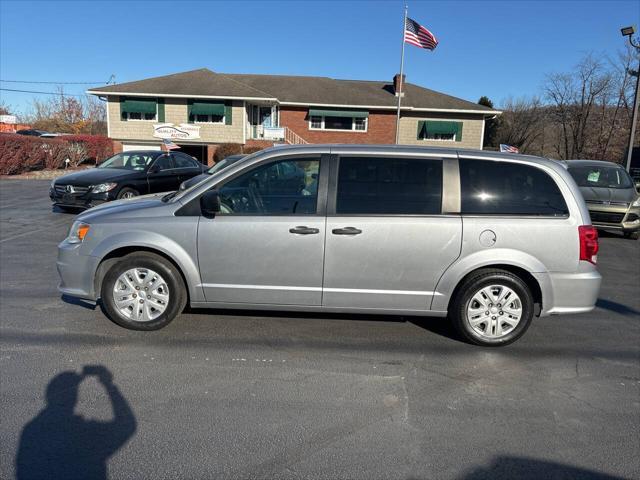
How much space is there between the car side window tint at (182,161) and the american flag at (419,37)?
42.5ft

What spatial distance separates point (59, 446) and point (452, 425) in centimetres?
248

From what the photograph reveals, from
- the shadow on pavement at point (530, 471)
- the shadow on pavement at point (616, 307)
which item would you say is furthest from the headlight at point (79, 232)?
the shadow on pavement at point (616, 307)

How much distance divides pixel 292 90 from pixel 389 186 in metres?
28.7

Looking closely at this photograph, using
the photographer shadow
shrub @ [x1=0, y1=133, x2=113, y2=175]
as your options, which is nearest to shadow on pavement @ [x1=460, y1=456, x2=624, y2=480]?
the photographer shadow

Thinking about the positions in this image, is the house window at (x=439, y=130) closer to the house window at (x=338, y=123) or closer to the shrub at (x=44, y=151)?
the house window at (x=338, y=123)

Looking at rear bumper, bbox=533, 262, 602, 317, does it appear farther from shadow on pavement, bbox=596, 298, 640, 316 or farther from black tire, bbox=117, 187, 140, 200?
black tire, bbox=117, 187, 140, 200

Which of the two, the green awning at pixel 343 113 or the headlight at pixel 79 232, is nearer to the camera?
the headlight at pixel 79 232

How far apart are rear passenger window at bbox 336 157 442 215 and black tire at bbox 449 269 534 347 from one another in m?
0.75

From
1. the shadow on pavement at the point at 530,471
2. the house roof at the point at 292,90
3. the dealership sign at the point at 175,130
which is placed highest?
the house roof at the point at 292,90

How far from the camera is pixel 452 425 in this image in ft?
10.5

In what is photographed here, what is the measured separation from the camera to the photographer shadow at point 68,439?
2645 millimetres

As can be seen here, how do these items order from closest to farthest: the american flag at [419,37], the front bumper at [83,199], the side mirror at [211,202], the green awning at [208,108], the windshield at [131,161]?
the side mirror at [211,202] < the front bumper at [83,199] < the windshield at [131,161] < the american flag at [419,37] < the green awning at [208,108]

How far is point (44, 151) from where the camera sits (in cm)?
2234

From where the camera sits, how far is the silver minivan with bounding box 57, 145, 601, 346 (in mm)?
4324
